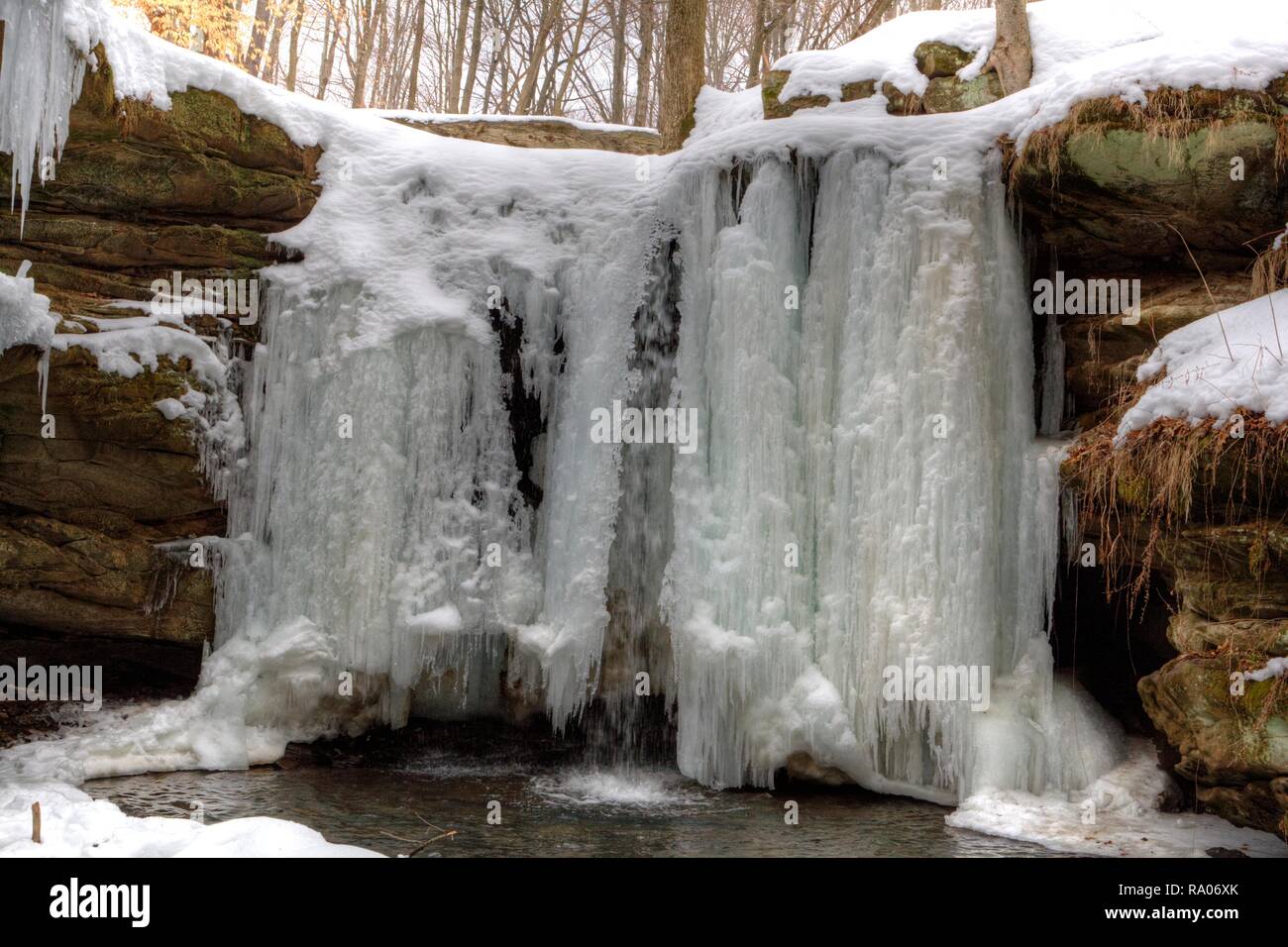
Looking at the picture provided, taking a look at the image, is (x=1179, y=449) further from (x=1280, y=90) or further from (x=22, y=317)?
(x=22, y=317)

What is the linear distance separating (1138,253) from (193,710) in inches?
272

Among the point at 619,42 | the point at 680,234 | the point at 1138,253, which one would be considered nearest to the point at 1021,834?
the point at 1138,253

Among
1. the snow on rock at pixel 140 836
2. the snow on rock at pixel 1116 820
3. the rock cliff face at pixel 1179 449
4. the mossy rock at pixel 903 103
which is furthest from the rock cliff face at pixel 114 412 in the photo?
the rock cliff face at pixel 1179 449

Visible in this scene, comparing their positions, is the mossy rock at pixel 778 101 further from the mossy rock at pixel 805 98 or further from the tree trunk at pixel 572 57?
the tree trunk at pixel 572 57

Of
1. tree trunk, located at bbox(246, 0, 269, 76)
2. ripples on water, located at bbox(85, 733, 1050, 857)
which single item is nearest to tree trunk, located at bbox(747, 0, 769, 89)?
tree trunk, located at bbox(246, 0, 269, 76)

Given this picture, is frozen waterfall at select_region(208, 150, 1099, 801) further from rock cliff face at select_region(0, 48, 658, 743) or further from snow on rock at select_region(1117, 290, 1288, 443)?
snow on rock at select_region(1117, 290, 1288, 443)

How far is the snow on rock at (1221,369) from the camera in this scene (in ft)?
16.9

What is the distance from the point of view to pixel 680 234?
25.1 ft

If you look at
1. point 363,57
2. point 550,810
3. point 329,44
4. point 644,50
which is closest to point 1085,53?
point 550,810

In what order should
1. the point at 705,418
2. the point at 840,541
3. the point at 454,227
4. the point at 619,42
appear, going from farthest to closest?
1. the point at 619,42
2. the point at 454,227
3. the point at 705,418
4. the point at 840,541

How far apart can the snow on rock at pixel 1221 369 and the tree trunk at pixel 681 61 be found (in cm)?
577

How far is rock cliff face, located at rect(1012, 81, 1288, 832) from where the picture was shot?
5.01 m

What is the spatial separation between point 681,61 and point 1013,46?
3330 millimetres
